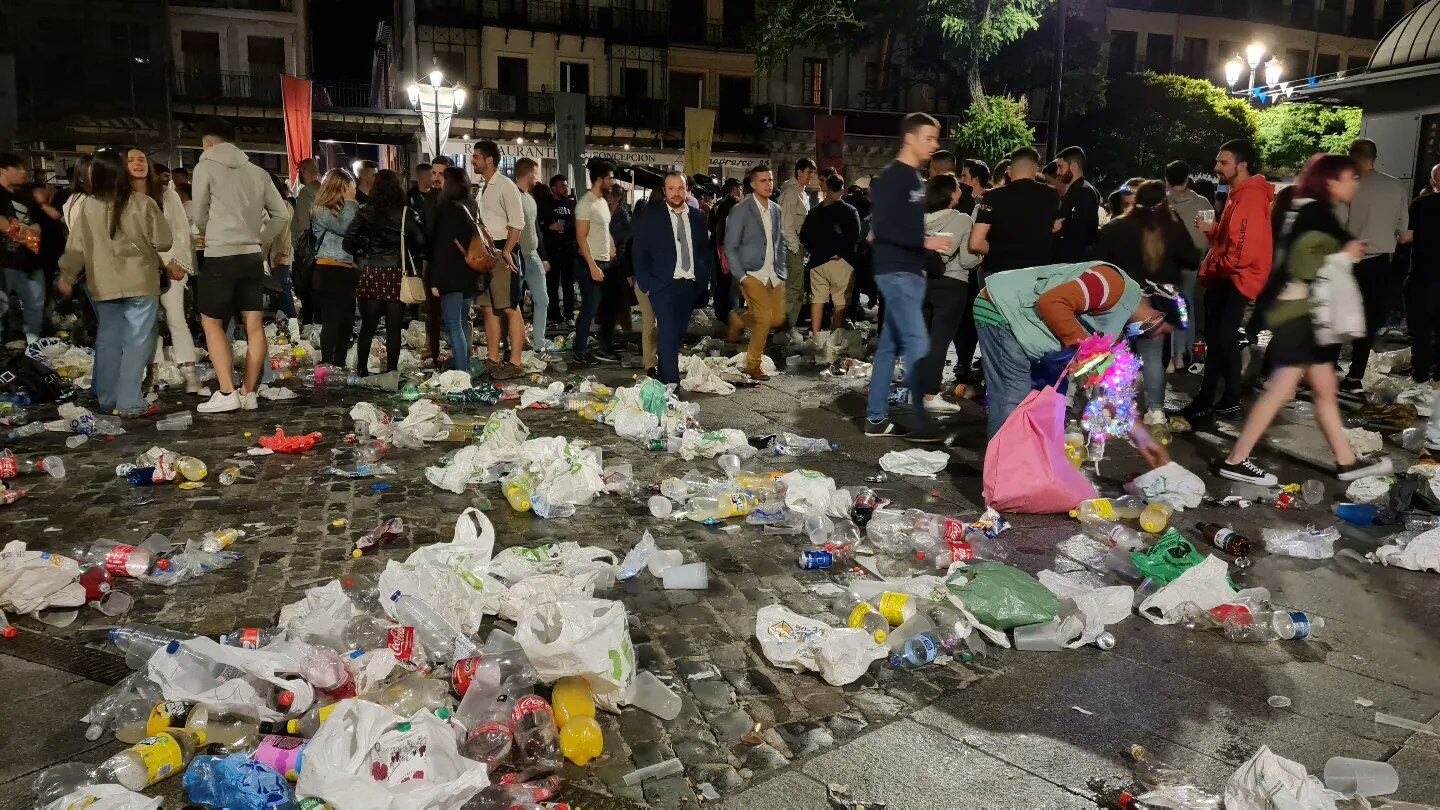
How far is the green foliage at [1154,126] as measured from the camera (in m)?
34.7

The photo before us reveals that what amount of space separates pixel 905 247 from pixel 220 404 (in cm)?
527

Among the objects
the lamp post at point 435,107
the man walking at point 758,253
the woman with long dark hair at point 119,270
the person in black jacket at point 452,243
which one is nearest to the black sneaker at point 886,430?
the man walking at point 758,253

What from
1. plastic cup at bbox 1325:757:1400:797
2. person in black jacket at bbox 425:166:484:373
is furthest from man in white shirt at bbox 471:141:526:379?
plastic cup at bbox 1325:757:1400:797

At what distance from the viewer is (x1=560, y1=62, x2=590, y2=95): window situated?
37500 millimetres

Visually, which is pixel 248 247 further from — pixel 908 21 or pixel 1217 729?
pixel 908 21

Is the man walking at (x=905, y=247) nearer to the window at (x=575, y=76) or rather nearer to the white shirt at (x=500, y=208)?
the white shirt at (x=500, y=208)

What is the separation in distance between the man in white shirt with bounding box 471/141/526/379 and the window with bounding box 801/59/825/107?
3287 centimetres

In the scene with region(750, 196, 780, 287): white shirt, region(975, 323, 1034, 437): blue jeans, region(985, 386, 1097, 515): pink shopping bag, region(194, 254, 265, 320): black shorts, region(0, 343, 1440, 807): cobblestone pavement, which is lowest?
region(0, 343, 1440, 807): cobblestone pavement

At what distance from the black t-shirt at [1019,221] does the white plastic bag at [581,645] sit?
470cm

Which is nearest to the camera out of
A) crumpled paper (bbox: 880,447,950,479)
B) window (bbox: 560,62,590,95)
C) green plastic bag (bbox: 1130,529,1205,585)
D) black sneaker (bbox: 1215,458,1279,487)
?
green plastic bag (bbox: 1130,529,1205,585)

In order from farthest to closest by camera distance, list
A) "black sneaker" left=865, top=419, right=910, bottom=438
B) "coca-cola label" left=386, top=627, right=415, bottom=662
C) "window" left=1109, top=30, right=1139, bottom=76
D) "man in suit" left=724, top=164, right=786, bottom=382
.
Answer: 1. "window" left=1109, top=30, right=1139, bottom=76
2. "man in suit" left=724, top=164, right=786, bottom=382
3. "black sneaker" left=865, top=419, right=910, bottom=438
4. "coca-cola label" left=386, top=627, right=415, bottom=662

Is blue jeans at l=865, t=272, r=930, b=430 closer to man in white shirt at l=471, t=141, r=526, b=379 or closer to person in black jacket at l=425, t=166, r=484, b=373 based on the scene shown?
person in black jacket at l=425, t=166, r=484, b=373

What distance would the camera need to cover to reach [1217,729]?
3.11 m

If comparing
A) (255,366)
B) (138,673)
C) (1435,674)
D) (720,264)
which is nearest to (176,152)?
(720,264)
